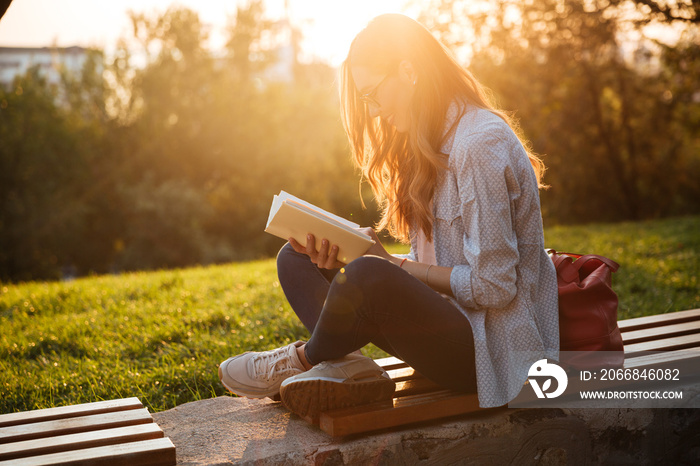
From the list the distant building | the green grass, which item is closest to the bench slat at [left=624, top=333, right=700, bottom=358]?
the green grass

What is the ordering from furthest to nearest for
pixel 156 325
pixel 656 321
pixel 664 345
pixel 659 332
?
pixel 156 325 < pixel 656 321 < pixel 659 332 < pixel 664 345

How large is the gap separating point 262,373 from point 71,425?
661mm

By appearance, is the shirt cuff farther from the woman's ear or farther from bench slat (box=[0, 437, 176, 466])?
bench slat (box=[0, 437, 176, 466])

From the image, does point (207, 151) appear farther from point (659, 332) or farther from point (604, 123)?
point (659, 332)

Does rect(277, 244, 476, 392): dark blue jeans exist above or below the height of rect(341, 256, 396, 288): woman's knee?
below

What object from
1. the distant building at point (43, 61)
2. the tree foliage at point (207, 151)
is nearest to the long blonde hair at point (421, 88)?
the tree foliage at point (207, 151)

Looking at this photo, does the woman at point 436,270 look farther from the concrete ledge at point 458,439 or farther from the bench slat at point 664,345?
the bench slat at point 664,345

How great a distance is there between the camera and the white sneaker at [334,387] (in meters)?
2.12

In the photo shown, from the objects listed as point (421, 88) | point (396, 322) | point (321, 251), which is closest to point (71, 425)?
point (321, 251)

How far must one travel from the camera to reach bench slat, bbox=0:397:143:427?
2.22 metres

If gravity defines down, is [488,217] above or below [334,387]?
above

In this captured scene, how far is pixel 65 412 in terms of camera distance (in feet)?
7.50

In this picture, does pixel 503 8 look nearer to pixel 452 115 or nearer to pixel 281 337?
pixel 281 337

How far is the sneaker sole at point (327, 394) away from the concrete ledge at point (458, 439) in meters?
0.10
